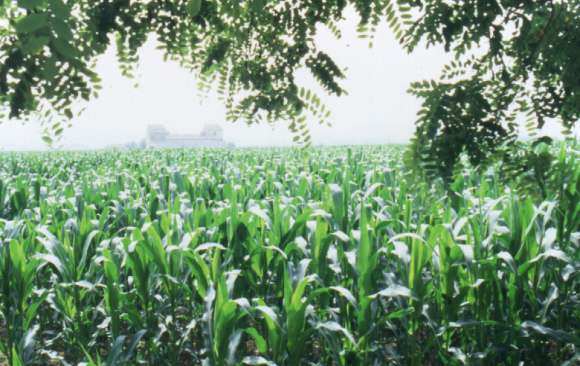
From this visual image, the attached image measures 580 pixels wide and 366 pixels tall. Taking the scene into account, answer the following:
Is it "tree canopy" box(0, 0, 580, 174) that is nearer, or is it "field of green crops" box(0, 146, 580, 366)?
"tree canopy" box(0, 0, 580, 174)

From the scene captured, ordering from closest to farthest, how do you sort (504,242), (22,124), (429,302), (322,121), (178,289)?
(22,124) < (322,121) < (429,302) < (504,242) < (178,289)

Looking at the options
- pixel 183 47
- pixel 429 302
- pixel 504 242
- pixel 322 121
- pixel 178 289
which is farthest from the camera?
pixel 178 289

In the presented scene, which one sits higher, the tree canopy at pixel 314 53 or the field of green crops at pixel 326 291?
the tree canopy at pixel 314 53

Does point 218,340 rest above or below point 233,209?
below

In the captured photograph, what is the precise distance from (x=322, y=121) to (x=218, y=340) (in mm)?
1216

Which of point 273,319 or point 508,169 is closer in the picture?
point 508,169

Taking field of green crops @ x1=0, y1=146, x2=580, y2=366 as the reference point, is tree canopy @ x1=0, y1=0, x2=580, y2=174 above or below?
above

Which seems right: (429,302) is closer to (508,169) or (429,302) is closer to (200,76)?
(508,169)

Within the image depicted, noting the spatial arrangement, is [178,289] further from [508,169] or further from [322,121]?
[508,169]

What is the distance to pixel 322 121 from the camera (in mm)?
2441

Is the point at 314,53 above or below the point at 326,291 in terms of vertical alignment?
above

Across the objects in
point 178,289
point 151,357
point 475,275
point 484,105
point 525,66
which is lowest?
point 151,357

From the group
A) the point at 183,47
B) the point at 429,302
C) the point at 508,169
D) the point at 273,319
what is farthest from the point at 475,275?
the point at 183,47

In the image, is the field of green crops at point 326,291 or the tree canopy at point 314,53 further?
the field of green crops at point 326,291
